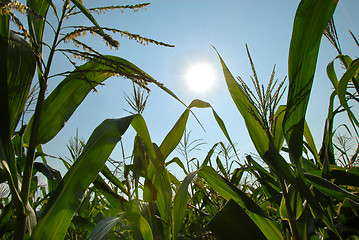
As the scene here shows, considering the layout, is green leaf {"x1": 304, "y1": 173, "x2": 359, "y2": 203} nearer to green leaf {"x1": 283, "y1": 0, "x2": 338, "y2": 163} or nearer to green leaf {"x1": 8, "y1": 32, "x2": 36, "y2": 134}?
green leaf {"x1": 283, "y1": 0, "x2": 338, "y2": 163}

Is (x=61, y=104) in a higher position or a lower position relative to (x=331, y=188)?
higher

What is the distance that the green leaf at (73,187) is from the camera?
0.66 m

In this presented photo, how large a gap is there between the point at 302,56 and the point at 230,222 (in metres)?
0.57

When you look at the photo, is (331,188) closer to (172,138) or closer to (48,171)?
(172,138)

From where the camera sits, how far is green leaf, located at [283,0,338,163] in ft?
2.41

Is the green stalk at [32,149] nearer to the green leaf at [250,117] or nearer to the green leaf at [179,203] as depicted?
the green leaf at [179,203]

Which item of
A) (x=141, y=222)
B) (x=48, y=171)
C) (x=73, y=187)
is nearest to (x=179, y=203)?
(x=141, y=222)

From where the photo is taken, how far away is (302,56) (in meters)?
0.76

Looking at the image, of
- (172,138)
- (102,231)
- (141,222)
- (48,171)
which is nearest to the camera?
(102,231)

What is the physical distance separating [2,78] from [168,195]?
661mm

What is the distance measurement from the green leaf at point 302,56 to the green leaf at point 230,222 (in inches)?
9.9

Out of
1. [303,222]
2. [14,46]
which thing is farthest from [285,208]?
[14,46]

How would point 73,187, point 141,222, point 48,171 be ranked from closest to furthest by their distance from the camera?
point 73,187 < point 141,222 < point 48,171

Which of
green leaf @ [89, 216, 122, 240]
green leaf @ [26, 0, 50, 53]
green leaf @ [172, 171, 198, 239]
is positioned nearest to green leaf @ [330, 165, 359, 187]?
green leaf @ [172, 171, 198, 239]
